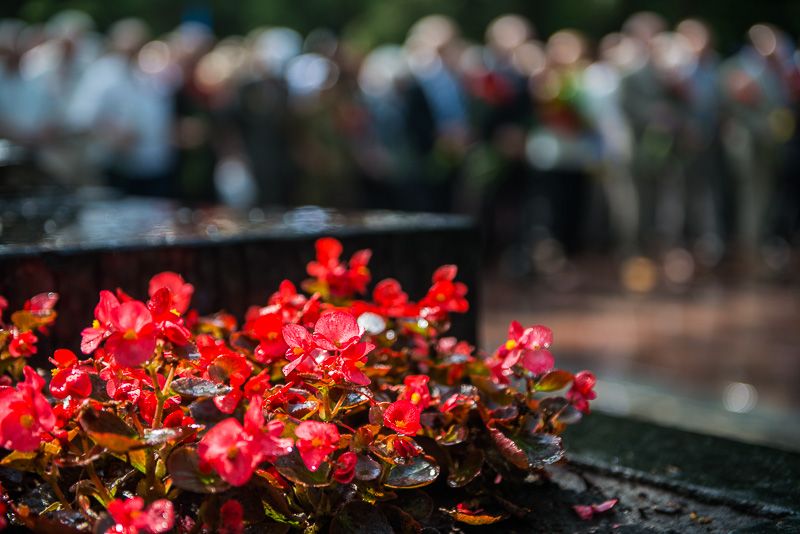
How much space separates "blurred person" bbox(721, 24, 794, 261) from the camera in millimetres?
10148

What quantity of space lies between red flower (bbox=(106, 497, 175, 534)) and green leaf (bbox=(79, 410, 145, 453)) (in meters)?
0.08

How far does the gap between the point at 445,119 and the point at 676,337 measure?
3.95 metres

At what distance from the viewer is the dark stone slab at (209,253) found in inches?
93.9

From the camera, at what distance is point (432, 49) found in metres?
9.70

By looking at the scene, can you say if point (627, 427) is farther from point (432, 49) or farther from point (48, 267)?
point (432, 49)

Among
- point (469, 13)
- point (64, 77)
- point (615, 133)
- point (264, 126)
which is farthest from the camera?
point (469, 13)

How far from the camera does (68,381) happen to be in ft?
4.79

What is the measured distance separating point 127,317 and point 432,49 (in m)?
8.63

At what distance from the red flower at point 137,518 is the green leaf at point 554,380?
630mm

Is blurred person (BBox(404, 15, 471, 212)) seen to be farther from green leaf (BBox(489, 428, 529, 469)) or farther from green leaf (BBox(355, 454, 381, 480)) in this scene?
green leaf (BBox(355, 454, 381, 480))

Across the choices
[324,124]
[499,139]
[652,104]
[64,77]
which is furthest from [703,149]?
[64,77]

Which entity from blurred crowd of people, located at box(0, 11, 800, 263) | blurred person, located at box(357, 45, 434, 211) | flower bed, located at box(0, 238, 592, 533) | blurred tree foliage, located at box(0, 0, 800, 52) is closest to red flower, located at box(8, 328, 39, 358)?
flower bed, located at box(0, 238, 592, 533)

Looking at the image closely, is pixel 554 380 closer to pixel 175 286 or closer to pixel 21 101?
pixel 175 286

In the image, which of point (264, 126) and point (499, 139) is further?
point (499, 139)
